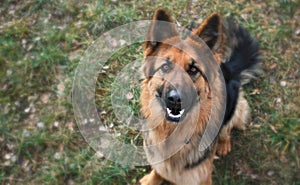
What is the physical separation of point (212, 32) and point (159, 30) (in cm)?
45

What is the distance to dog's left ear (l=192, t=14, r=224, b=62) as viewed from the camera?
111 inches

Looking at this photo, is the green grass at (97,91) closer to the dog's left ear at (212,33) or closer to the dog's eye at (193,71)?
the dog's eye at (193,71)

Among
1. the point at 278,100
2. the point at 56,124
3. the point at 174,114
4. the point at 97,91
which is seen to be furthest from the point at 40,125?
the point at 278,100

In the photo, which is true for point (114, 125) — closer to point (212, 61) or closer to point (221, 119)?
point (221, 119)

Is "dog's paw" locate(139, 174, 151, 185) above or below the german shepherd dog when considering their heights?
below

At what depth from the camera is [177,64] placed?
3021 millimetres

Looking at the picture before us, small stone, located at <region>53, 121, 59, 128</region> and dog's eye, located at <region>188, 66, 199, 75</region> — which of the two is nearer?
dog's eye, located at <region>188, 66, 199, 75</region>

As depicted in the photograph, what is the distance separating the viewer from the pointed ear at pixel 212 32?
9.24ft

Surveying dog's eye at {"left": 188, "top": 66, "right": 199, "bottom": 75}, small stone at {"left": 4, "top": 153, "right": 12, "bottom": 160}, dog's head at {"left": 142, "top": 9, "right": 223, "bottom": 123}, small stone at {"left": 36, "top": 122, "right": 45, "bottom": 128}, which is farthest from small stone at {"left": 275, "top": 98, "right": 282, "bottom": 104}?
small stone at {"left": 4, "top": 153, "right": 12, "bottom": 160}

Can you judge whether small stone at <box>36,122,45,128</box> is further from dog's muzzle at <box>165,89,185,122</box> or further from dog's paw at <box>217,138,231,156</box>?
dog's paw at <box>217,138,231,156</box>

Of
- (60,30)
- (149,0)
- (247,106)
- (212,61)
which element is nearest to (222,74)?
(212,61)

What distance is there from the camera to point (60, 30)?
206 inches

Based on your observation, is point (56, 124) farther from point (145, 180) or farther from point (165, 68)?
point (165, 68)

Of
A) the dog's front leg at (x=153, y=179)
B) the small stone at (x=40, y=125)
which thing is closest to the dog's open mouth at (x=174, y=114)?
the dog's front leg at (x=153, y=179)
